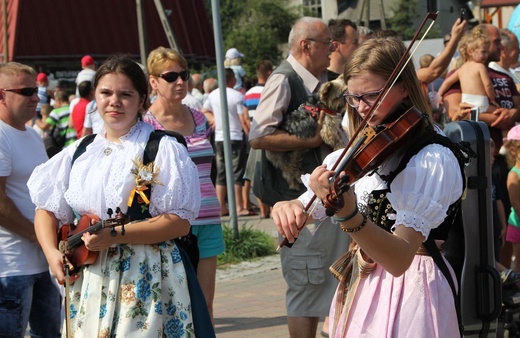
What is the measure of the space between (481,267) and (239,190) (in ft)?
31.2

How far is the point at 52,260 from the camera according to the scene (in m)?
4.14

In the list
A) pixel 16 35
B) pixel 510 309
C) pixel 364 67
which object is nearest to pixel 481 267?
pixel 364 67

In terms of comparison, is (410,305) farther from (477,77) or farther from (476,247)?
(477,77)

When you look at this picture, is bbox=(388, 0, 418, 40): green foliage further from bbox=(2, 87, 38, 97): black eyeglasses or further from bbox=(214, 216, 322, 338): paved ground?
bbox=(2, 87, 38, 97): black eyeglasses

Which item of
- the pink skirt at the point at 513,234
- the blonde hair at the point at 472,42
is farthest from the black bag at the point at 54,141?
the pink skirt at the point at 513,234

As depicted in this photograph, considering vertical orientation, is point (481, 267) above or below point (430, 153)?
below

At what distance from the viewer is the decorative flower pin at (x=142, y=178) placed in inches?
161

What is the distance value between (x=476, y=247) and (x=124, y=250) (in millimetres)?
1581

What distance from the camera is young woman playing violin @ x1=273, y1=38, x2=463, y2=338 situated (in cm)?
308

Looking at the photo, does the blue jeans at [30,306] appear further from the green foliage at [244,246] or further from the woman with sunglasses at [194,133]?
the green foliage at [244,246]

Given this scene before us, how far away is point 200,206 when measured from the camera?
4.96 m

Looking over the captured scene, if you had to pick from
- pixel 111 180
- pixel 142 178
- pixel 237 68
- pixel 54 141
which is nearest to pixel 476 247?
pixel 142 178

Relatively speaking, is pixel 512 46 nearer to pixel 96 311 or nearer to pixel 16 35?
pixel 96 311

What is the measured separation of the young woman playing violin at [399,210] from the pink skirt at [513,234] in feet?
15.0
